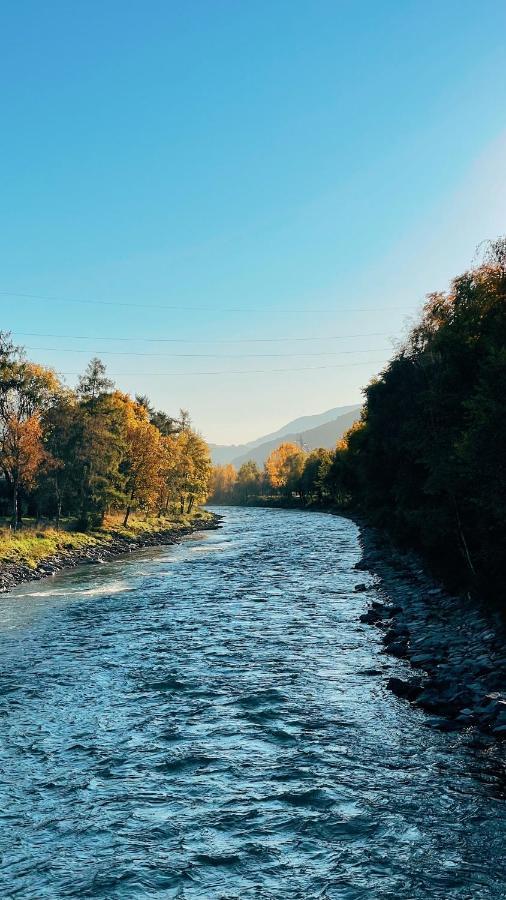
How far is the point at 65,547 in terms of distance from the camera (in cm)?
6475

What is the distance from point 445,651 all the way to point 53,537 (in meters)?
49.5

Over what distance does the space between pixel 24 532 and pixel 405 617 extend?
45.2 m

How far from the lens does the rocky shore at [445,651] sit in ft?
61.6

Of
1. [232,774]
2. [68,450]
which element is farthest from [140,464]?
[232,774]

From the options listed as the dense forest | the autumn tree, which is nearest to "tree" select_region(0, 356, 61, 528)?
the autumn tree

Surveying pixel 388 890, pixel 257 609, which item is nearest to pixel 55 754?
pixel 388 890

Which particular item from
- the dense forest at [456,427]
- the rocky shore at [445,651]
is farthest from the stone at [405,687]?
the dense forest at [456,427]

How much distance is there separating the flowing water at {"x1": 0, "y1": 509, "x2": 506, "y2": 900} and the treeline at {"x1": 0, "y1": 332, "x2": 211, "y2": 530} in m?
41.9

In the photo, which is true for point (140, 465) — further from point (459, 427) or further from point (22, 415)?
point (459, 427)

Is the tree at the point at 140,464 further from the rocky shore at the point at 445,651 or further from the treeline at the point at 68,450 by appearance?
the rocky shore at the point at 445,651

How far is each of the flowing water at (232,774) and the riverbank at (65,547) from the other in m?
21.1

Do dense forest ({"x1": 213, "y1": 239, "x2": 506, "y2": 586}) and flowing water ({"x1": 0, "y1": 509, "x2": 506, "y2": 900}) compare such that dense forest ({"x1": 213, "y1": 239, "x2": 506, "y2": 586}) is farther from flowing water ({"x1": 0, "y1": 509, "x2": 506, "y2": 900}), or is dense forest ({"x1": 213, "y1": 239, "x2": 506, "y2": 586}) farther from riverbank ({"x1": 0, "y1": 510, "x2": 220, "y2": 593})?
riverbank ({"x1": 0, "y1": 510, "x2": 220, "y2": 593})

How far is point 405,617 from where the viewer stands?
32.0 meters

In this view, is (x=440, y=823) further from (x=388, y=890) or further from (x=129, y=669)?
(x=129, y=669)
